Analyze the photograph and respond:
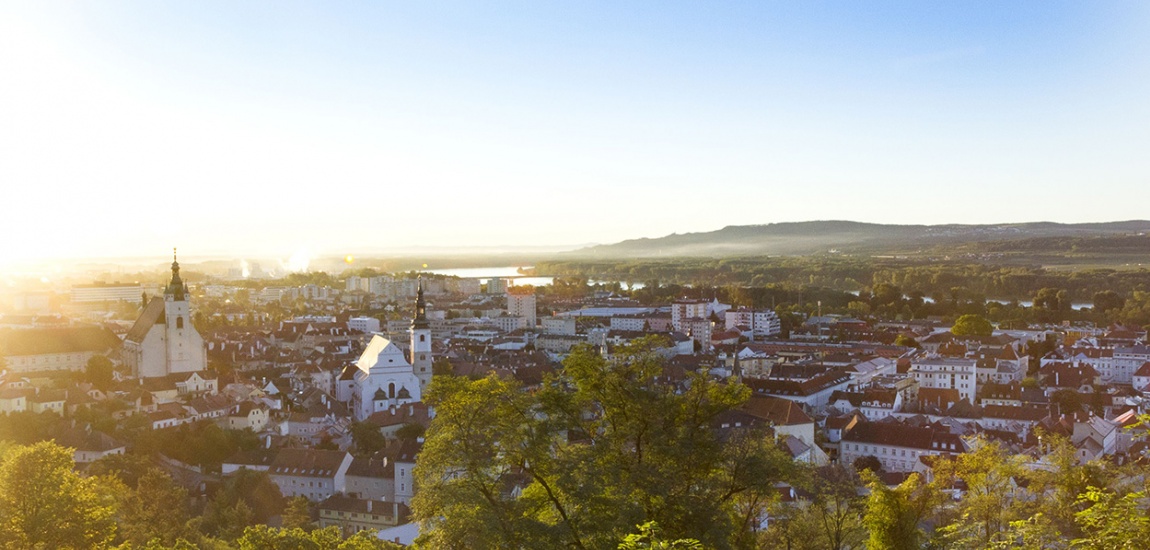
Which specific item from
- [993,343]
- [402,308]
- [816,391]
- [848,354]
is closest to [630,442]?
[816,391]

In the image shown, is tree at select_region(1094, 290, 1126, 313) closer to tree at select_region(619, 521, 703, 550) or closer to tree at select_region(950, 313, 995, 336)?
tree at select_region(950, 313, 995, 336)

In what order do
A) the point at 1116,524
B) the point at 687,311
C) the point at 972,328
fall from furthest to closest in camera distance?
the point at 687,311 → the point at 972,328 → the point at 1116,524

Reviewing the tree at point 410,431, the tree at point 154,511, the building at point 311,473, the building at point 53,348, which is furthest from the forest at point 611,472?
the building at point 53,348

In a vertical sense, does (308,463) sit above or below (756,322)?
above

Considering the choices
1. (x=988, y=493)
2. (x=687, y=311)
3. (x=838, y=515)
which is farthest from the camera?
(x=687, y=311)

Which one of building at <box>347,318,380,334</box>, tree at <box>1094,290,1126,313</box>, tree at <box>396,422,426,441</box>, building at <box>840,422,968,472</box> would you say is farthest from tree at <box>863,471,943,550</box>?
tree at <box>1094,290,1126,313</box>

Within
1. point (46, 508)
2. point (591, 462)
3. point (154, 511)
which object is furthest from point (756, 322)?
point (46, 508)

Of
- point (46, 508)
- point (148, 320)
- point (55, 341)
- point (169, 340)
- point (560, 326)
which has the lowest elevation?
point (560, 326)

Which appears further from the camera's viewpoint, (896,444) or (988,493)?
(896,444)

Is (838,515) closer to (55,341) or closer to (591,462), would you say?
(591,462)
